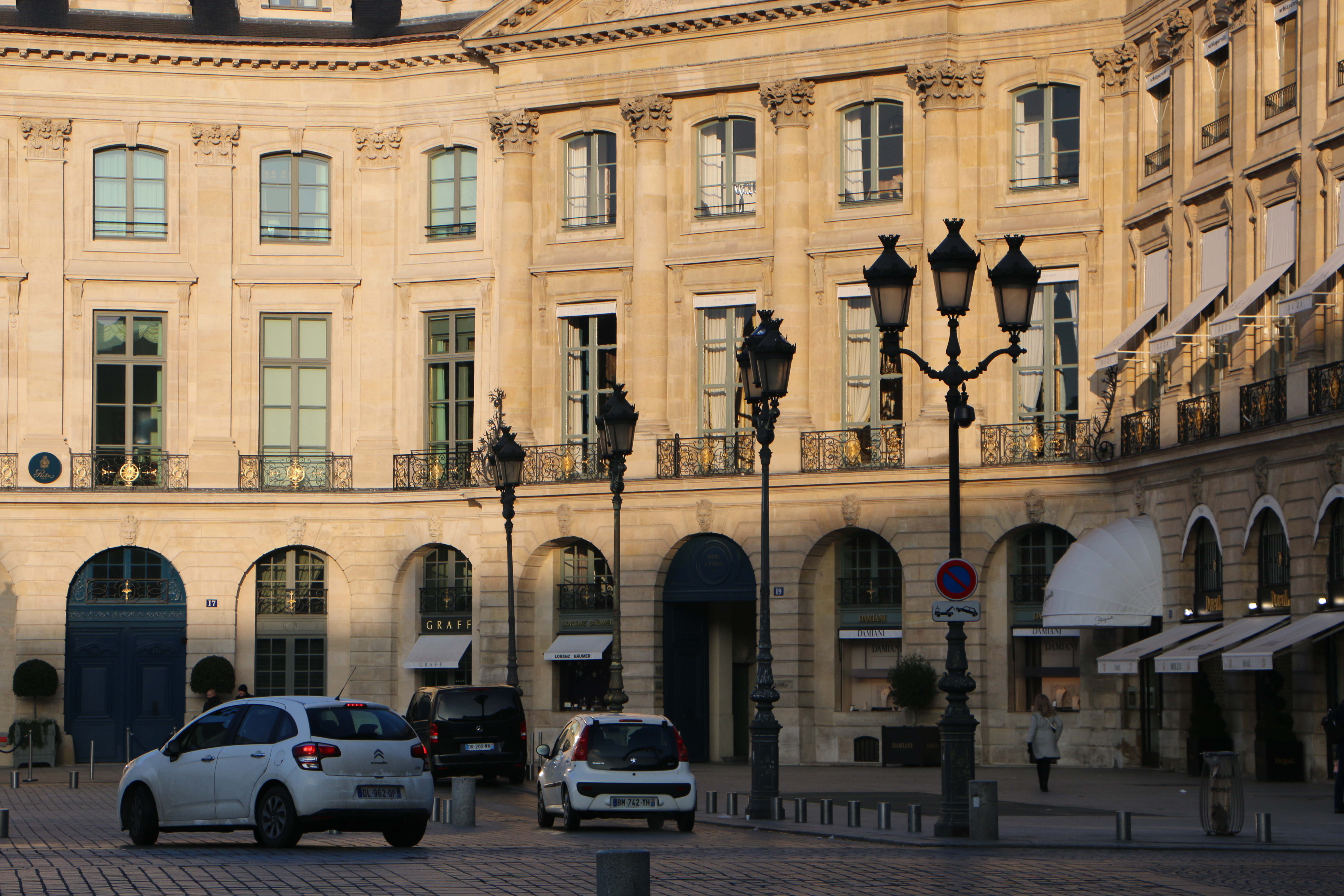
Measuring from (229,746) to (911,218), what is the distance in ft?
82.5

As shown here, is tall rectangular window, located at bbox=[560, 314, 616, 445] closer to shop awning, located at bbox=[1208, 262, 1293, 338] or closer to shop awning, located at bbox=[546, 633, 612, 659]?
shop awning, located at bbox=[546, 633, 612, 659]

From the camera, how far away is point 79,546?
1849 inches

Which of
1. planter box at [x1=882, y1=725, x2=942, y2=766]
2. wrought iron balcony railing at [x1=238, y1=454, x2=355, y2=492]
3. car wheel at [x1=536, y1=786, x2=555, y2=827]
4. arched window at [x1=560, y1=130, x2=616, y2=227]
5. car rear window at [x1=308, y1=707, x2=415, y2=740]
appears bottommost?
planter box at [x1=882, y1=725, x2=942, y2=766]

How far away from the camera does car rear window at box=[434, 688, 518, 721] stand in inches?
1328

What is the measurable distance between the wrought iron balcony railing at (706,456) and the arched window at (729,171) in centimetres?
479

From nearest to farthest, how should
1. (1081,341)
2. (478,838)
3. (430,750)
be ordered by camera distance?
1. (478,838)
2. (430,750)
3. (1081,341)

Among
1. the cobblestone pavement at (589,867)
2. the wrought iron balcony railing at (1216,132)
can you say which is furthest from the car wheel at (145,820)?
the wrought iron balcony railing at (1216,132)

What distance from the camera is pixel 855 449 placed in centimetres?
4284

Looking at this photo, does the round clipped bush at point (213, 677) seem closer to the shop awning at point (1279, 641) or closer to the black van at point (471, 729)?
the black van at point (471, 729)

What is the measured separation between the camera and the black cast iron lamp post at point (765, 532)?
2589cm

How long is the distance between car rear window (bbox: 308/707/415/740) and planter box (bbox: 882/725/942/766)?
19.7 meters

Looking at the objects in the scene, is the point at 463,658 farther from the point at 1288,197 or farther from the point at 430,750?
the point at 1288,197

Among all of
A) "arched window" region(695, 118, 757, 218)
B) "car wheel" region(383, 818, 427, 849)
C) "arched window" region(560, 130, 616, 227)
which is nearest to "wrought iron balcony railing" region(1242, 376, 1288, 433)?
"arched window" region(695, 118, 757, 218)

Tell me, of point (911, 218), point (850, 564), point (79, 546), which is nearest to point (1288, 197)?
point (911, 218)
